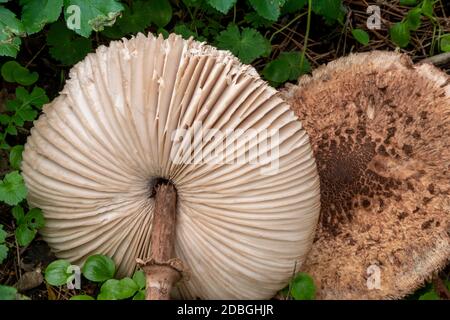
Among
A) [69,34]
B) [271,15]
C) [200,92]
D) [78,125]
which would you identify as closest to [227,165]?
[200,92]

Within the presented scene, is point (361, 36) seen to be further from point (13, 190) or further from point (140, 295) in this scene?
point (13, 190)

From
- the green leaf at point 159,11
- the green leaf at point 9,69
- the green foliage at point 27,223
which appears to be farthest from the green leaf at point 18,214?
the green leaf at point 159,11

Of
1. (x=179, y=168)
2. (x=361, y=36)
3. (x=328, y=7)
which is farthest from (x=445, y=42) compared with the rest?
(x=179, y=168)

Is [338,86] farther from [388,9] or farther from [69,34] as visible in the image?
[69,34]

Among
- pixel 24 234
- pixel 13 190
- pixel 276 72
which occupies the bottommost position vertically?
pixel 24 234

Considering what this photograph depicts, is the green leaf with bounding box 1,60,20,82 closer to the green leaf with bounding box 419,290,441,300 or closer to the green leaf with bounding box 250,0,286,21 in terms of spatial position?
the green leaf with bounding box 250,0,286,21

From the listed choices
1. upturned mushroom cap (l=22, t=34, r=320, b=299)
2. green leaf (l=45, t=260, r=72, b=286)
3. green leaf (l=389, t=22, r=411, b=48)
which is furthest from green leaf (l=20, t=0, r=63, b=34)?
green leaf (l=389, t=22, r=411, b=48)
